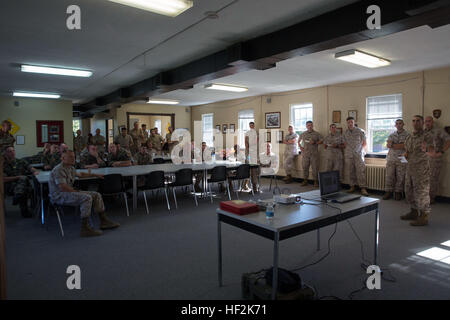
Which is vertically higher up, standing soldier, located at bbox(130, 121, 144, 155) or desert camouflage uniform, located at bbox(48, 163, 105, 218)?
standing soldier, located at bbox(130, 121, 144, 155)

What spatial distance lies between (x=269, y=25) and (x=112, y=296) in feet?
12.2

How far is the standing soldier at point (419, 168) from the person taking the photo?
4438mm

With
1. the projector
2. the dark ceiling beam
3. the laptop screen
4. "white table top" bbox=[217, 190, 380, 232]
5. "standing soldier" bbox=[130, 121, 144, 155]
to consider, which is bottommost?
"white table top" bbox=[217, 190, 380, 232]

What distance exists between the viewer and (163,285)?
2.81 metres

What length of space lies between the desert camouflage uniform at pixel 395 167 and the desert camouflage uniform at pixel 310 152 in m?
2.06

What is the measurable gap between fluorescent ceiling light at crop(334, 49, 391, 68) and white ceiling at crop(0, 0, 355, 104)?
164 centimetres

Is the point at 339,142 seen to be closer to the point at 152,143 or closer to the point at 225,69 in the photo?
the point at 225,69

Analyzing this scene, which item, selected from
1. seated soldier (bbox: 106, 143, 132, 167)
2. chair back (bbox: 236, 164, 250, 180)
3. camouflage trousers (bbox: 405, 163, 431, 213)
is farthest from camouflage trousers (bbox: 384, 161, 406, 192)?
seated soldier (bbox: 106, 143, 132, 167)

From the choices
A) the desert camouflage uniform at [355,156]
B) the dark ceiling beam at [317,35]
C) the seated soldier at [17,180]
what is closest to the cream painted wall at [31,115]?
the seated soldier at [17,180]

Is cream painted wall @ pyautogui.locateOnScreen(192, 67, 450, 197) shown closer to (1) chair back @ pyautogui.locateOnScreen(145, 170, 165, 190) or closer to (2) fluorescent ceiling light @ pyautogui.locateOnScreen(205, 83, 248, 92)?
(2) fluorescent ceiling light @ pyautogui.locateOnScreen(205, 83, 248, 92)

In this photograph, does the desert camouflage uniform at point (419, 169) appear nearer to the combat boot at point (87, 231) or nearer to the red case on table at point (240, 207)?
the red case on table at point (240, 207)

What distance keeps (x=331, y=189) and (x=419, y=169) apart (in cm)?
209

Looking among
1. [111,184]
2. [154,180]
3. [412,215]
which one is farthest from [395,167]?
[111,184]

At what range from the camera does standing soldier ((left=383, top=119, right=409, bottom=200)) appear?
6406 millimetres
